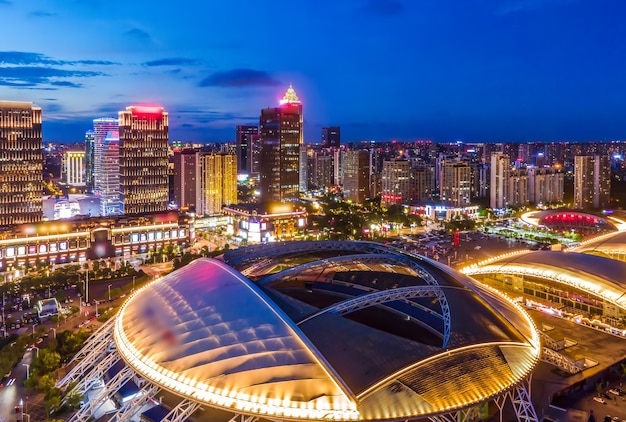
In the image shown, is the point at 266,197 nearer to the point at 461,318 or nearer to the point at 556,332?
the point at 556,332

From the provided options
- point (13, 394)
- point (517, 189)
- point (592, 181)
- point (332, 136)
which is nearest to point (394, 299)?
point (13, 394)

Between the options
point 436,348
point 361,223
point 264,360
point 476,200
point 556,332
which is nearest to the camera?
point 264,360

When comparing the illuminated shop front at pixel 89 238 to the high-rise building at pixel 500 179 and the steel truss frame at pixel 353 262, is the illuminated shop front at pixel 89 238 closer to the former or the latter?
the steel truss frame at pixel 353 262

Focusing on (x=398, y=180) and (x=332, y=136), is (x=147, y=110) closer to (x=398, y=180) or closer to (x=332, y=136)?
(x=398, y=180)

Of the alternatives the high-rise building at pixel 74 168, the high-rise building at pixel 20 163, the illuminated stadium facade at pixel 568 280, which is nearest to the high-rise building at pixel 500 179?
the illuminated stadium facade at pixel 568 280

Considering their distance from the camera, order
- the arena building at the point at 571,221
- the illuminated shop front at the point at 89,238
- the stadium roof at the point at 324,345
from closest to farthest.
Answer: the stadium roof at the point at 324,345, the illuminated shop front at the point at 89,238, the arena building at the point at 571,221

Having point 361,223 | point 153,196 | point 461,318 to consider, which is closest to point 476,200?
point 361,223
